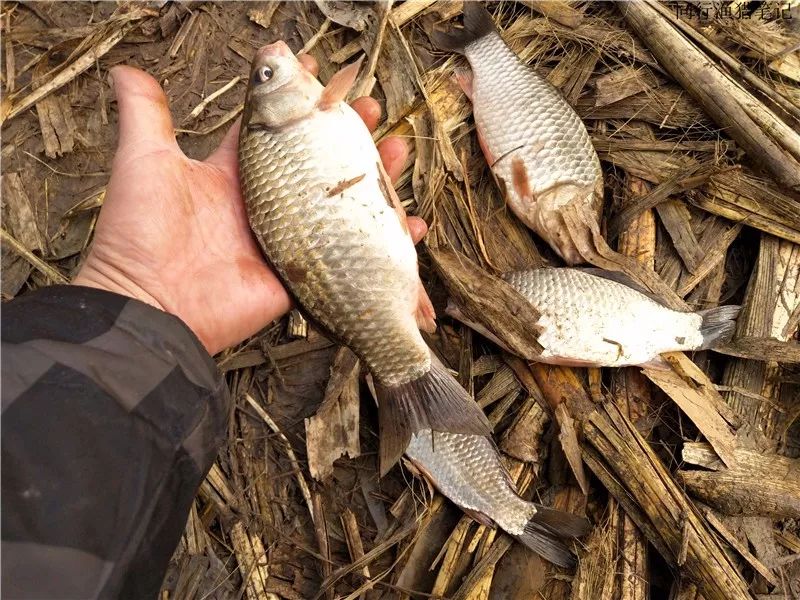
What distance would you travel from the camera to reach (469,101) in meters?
3.20

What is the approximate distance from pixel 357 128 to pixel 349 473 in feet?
5.30

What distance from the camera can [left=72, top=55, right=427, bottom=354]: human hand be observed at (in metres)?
2.02

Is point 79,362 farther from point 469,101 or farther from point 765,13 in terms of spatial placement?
point 765,13

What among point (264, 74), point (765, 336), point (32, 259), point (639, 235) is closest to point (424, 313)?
point (264, 74)

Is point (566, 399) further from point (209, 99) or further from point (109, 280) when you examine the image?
point (209, 99)

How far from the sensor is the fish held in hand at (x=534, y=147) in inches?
115

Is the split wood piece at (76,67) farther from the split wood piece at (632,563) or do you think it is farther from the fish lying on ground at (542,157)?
the split wood piece at (632,563)

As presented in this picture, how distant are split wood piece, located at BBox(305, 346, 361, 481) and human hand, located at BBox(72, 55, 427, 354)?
576mm

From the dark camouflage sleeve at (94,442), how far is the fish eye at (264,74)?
0.92 m

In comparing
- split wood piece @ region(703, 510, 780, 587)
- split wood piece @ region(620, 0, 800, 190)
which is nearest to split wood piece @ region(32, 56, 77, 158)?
split wood piece @ region(620, 0, 800, 190)

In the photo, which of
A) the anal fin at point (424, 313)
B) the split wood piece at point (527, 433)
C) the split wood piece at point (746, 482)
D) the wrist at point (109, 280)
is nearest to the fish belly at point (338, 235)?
the anal fin at point (424, 313)

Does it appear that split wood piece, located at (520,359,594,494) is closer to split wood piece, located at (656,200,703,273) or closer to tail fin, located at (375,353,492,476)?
tail fin, located at (375,353,492,476)

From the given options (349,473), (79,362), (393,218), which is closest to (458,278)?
(393,218)

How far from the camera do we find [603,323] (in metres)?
2.66
